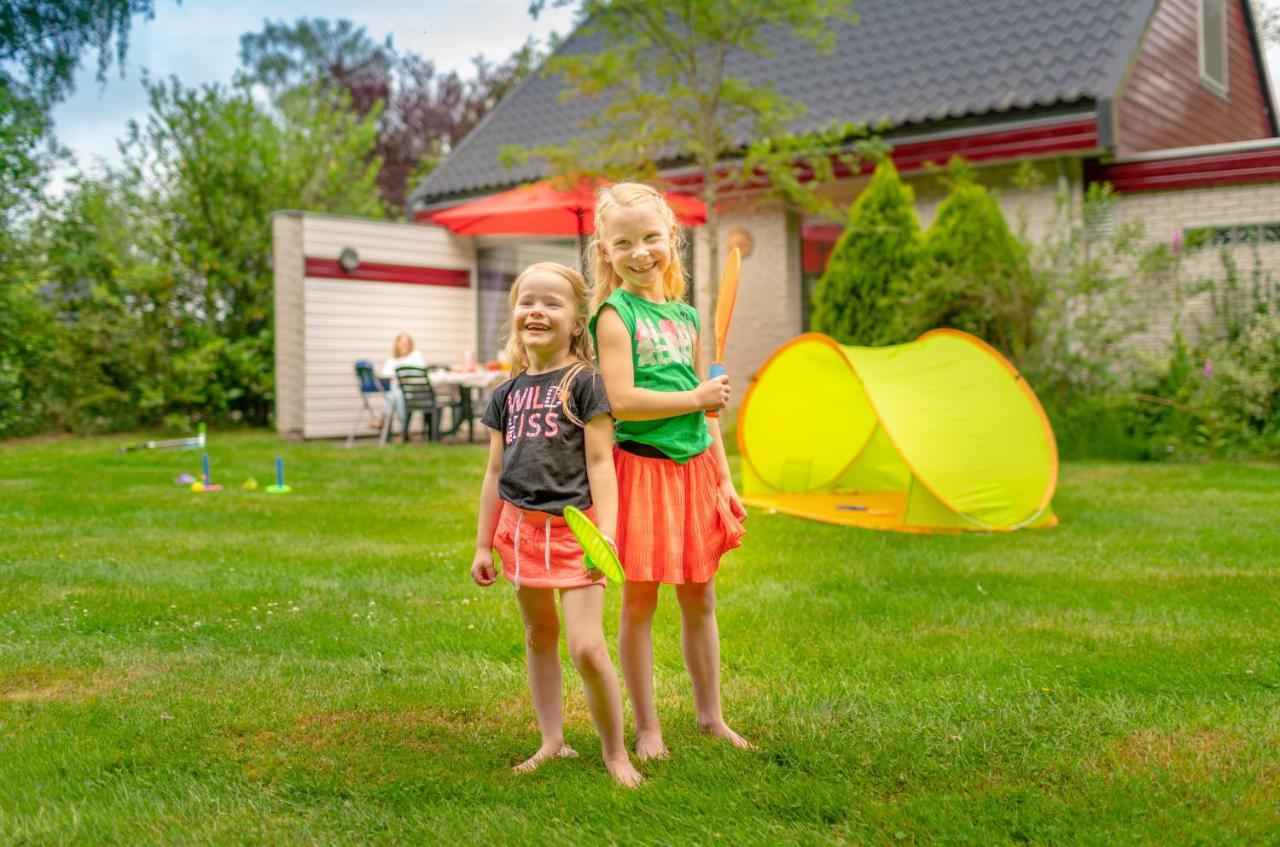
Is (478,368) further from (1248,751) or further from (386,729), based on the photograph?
(1248,751)

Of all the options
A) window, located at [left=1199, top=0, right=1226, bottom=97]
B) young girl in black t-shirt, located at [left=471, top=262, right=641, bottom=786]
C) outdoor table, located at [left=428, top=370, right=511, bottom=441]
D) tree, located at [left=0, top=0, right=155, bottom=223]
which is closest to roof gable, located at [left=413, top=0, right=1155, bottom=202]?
window, located at [left=1199, top=0, right=1226, bottom=97]

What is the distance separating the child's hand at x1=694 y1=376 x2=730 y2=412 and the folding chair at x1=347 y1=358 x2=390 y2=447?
891 centimetres

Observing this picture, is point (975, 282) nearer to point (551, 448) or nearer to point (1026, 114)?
point (1026, 114)

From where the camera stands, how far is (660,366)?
9.24 feet

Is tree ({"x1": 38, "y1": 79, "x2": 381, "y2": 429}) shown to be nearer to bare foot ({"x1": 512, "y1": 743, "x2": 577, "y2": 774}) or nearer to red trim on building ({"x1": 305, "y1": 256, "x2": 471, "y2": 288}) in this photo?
red trim on building ({"x1": 305, "y1": 256, "x2": 471, "y2": 288})

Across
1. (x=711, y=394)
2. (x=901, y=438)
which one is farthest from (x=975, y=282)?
(x=711, y=394)

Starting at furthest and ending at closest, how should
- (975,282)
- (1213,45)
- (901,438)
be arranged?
(1213,45)
(975,282)
(901,438)

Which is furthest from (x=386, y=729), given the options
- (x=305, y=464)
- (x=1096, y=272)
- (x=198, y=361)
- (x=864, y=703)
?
(x=198, y=361)

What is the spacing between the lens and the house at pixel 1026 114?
1001 centimetres

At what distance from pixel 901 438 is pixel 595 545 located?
406 centimetres

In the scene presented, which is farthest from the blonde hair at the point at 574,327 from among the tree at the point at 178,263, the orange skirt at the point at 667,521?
the tree at the point at 178,263

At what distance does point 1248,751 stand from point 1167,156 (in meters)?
8.41

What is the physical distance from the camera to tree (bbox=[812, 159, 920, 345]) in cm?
1027

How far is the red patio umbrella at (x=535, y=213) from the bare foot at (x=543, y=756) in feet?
27.3
